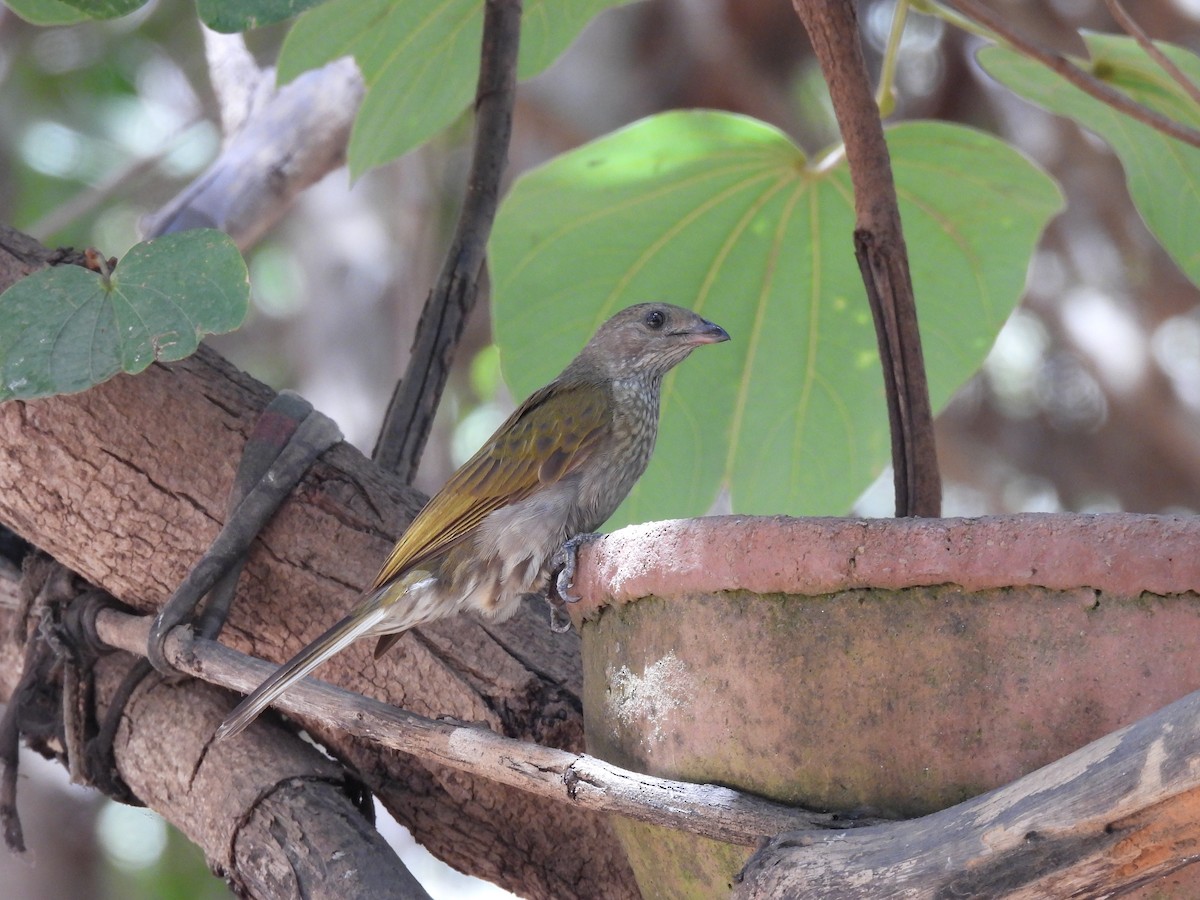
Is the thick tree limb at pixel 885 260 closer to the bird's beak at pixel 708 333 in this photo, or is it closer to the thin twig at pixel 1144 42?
the thin twig at pixel 1144 42

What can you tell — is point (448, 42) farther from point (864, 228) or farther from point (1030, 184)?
point (1030, 184)

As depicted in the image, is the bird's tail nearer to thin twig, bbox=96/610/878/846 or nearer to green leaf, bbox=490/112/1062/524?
thin twig, bbox=96/610/878/846

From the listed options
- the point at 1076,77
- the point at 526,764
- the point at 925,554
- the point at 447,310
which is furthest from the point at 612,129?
the point at 925,554

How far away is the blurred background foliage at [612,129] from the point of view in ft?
18.7

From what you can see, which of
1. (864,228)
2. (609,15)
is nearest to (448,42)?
(864,228)

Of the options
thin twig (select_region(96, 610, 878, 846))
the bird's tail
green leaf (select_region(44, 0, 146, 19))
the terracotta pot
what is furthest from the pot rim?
green leaf (select_region(44, 0, 146, 19))

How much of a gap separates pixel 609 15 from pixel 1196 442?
311 cm

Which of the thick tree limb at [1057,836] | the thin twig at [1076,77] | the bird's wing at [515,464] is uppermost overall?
the thin twig at [1076,77]

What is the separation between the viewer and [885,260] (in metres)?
2.04

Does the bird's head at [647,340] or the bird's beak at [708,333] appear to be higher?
the bird's head at [647,340]

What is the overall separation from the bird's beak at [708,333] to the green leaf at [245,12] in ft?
4.00

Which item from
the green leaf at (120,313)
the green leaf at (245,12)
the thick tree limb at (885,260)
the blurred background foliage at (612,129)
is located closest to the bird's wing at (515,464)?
the green leaf at (120,313)

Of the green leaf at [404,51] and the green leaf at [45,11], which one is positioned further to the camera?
the green leaf at [404,51]

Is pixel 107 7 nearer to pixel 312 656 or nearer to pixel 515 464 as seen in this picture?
pixel 312 656
